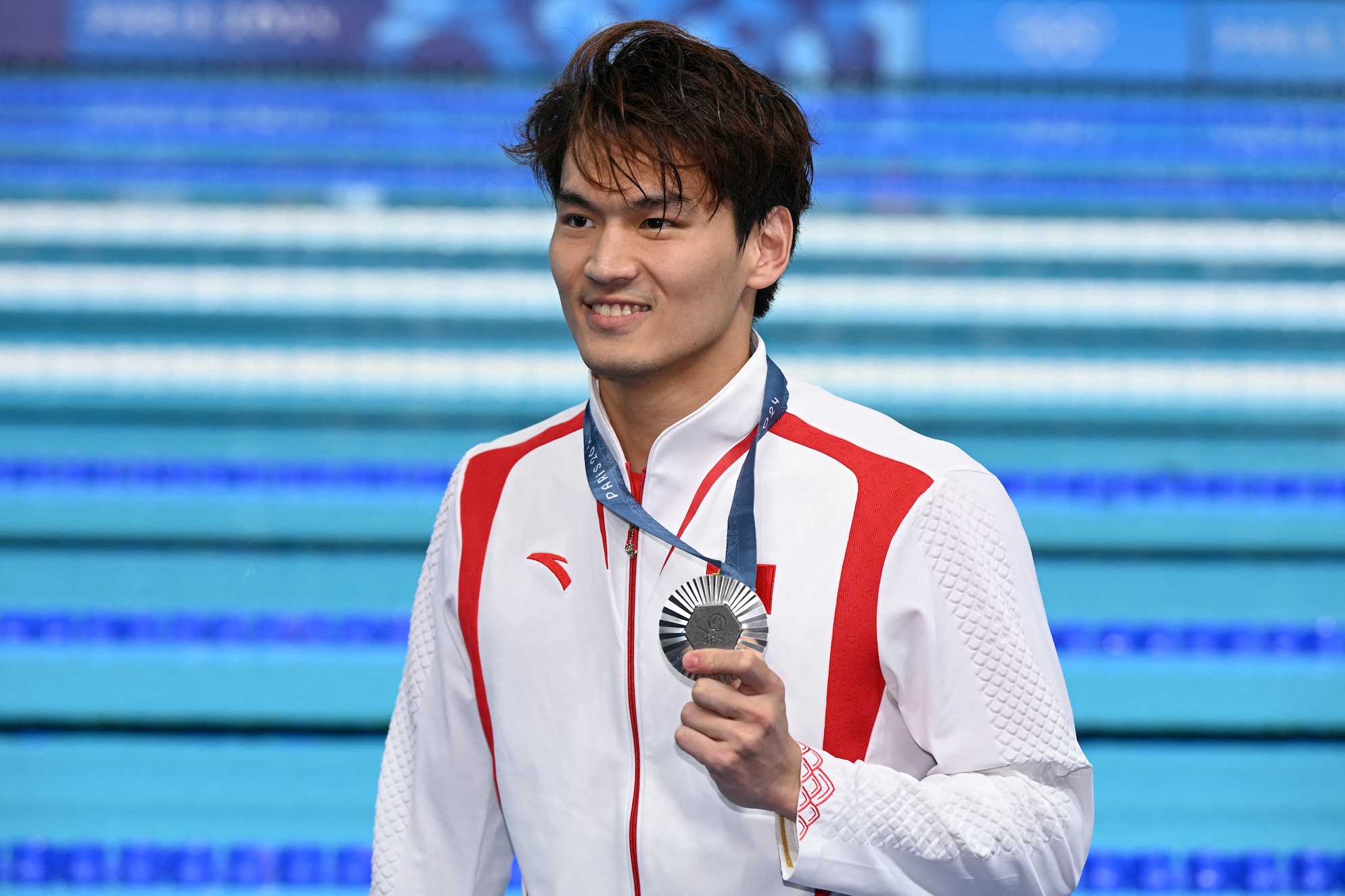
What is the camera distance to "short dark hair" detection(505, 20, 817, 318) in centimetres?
95

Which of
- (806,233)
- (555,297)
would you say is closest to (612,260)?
(555,297)

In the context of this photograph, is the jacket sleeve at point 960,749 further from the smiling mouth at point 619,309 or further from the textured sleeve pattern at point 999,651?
the smiling mouth at point 619,309

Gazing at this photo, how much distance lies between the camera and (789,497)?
3.29 ft

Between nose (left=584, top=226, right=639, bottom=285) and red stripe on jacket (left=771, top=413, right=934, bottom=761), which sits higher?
nose (left=584, top=226, right=639, bottom=285)

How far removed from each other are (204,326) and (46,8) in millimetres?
1384

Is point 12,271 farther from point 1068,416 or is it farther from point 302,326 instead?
point 1068,416

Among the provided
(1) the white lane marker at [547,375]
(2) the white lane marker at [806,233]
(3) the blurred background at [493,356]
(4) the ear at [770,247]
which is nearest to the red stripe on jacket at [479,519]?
(4) the ear at [770,247]

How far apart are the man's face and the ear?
0.05 m

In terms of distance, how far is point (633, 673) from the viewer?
0.99 meters

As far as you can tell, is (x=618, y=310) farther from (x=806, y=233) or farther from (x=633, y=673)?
(x=806, y=233)

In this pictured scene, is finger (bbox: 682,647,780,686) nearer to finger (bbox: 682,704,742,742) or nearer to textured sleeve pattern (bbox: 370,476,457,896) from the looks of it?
finger (bbox: 682,704,742,742)

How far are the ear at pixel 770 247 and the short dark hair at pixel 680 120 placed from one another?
0.03ft

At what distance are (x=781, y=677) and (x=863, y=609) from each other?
0.08 meters

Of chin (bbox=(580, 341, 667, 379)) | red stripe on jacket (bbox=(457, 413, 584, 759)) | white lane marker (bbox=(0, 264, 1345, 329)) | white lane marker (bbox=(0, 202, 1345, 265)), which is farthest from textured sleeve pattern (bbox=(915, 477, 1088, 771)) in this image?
white lane marker (bbox=(0, 202, 1345, 265))
